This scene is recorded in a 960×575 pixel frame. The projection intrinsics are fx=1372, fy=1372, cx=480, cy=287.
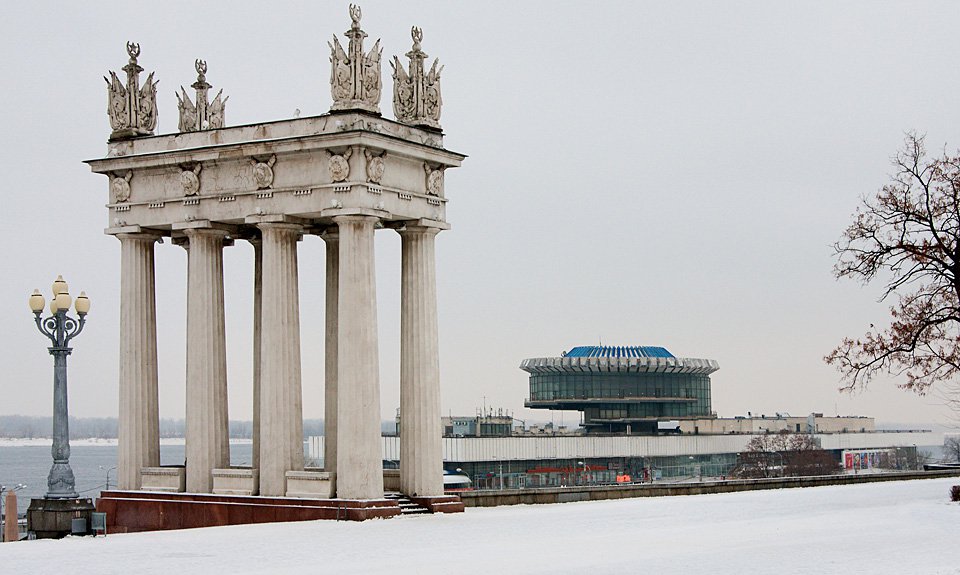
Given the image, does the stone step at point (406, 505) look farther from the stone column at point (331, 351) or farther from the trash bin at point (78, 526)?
the trash bin at point (78, 526)

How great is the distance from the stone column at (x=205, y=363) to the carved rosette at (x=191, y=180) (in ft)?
3.82

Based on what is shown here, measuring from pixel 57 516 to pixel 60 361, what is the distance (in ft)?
12.6

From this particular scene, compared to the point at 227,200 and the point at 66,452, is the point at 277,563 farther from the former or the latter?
the point at 227,200

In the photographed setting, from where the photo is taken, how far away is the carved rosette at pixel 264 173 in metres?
38.9

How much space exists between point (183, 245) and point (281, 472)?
29.7ft

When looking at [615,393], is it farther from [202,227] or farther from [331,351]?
[202,227]

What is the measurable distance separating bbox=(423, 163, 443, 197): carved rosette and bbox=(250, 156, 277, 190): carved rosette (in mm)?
4393

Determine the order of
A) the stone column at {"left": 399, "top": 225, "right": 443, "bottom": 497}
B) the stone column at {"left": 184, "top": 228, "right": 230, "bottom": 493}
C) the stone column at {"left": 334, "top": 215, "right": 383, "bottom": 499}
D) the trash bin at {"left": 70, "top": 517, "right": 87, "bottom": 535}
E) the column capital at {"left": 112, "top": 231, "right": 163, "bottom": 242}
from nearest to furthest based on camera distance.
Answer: the trash bin at {"left": 70, "top": 517, "right": 87, "bottom": 535}
the stone column at {"left": 334, "top": 215, "right": 383, "bottom": 499}
the stone column at {"left": 399, "top": 225, "right": 443, "bottom": 497}
the stone column at {"left": 184, "top": 228, "right": 230, "bottom": 493}
the column capital at {"left": 112, "top": 231, "right": 163, "bottom": 242}

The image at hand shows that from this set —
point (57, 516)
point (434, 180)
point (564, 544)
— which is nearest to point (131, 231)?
point (434, 180)

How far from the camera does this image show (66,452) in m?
34.5

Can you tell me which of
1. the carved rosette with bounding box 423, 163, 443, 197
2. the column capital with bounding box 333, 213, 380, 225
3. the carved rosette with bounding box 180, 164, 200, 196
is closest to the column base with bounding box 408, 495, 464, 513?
the column capital with bounding box 333, 213, 380, 225

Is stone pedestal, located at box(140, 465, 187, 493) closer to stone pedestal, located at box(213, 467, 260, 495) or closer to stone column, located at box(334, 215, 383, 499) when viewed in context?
stone pedestal, located at box(213, 467, 260, 495)

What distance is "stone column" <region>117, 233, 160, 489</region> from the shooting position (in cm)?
4275

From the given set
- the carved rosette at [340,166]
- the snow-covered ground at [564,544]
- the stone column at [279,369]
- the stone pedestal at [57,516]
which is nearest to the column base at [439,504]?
the snow-covered ground at [564,544]
